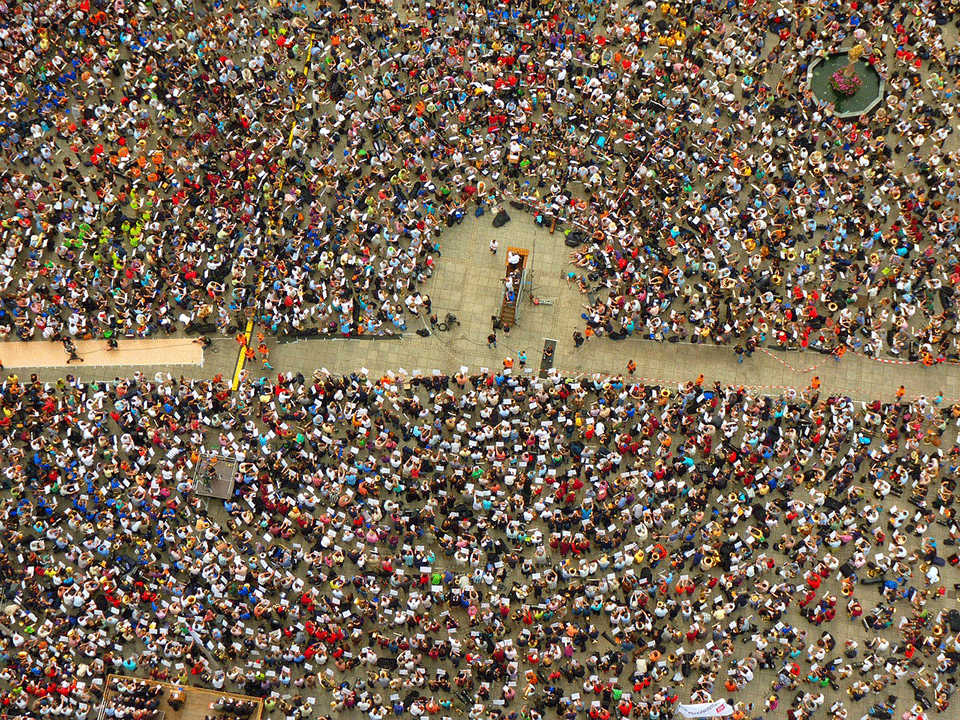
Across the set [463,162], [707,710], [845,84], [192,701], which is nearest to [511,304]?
[463,162]

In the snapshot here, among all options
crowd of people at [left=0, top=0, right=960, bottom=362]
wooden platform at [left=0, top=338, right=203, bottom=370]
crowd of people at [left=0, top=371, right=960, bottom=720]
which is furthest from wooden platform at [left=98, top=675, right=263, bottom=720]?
crowd of people at [left=0, top=0, right=960, bottom=362]

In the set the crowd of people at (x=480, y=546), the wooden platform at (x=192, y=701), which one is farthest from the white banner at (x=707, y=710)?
the wooden platform at (x=192, y=701)

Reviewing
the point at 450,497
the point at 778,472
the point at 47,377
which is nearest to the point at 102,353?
the point at 47,377

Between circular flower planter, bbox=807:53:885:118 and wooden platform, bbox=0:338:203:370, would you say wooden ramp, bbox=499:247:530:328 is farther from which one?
circular flower planter, bbox=807:53:885:118

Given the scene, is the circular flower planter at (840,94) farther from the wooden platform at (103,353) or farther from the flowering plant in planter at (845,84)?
the wooden platform at (103,353)

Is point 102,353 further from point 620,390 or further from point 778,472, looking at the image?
point 778,472
